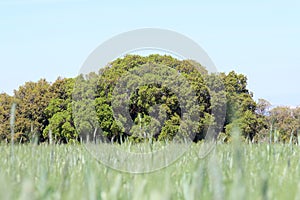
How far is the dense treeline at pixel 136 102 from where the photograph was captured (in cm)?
3356

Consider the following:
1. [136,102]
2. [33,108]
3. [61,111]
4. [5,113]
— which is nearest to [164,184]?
[136,102]

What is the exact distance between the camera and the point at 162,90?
130 feet

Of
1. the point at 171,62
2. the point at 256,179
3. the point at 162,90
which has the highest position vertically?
the point at 171,62

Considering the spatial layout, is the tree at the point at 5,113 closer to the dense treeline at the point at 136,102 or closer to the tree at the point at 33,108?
the dense treeline at the point at 136,102

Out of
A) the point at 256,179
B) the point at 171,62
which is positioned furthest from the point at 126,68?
the point at 256,179

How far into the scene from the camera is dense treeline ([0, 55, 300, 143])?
110 ft

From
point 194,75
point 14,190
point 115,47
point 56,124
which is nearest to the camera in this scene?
point 14,190

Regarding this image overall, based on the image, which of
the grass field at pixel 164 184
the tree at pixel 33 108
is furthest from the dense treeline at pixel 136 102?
the grass field at pixel 164 184

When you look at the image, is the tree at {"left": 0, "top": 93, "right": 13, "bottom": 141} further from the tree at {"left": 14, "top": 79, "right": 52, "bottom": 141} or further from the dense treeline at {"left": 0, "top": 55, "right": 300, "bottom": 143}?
the tree at {"left": 14, "top": 79, "right": 52, "bottom": 141}

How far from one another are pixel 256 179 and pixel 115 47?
280 cm

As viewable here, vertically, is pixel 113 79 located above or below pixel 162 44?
above

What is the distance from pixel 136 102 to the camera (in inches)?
1545

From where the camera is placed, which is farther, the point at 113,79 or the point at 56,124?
the point at 56,124

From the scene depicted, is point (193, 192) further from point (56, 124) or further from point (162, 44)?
point (56, 124)
